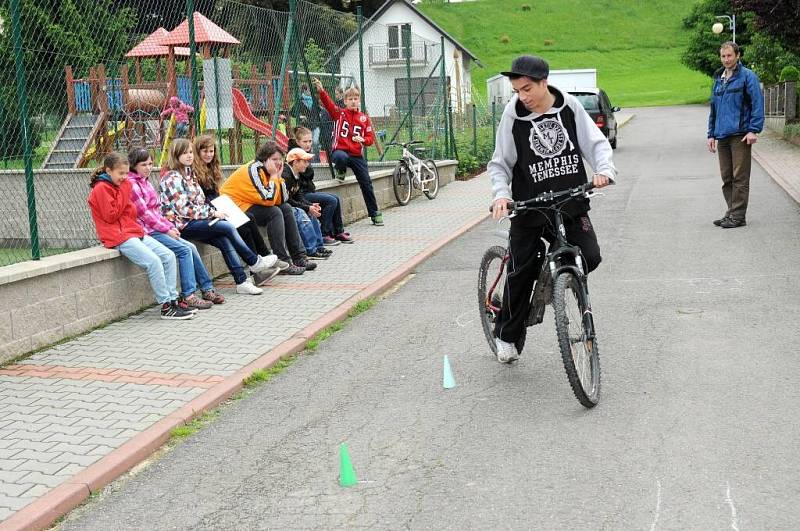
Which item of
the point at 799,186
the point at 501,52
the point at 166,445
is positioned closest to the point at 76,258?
the point at 166,445

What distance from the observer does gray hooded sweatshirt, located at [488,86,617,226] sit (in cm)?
566

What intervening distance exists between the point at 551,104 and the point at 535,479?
7.17 ft

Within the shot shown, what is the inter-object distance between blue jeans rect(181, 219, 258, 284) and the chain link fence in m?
1.35

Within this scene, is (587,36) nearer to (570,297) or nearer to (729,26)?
(729,26)

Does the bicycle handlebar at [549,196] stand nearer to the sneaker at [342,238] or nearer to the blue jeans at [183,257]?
the blue jeans at [183,257]

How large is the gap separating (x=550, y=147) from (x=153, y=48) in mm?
7679

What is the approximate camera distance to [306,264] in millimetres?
10508

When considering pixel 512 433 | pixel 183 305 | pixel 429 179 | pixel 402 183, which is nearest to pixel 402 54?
pixel 429 179

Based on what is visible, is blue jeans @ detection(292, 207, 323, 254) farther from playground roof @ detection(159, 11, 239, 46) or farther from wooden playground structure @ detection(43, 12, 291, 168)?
playground roof @ detection(159, 11, 239, 46)

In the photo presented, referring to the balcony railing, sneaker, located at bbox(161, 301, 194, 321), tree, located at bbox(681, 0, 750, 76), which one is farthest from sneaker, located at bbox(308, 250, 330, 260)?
tree, located at bbox(681, 0, 750, 76)

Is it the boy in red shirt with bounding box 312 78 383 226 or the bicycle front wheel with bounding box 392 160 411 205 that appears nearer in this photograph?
the boy in red shirt with bounding box 312 78 383 226

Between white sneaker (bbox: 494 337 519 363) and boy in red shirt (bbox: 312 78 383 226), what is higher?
boy in red shirt (bbox: 312 78 383 226)

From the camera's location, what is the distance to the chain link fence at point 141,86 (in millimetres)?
8484

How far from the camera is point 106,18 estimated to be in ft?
33.1
